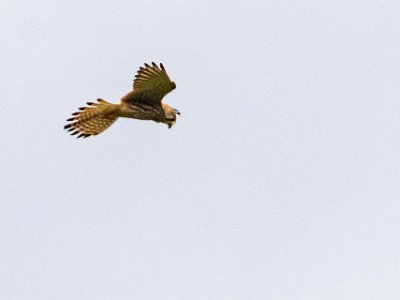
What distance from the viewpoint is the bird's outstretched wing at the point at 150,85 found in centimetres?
2666

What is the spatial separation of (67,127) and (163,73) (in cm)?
350

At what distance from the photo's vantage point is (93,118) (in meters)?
28.5

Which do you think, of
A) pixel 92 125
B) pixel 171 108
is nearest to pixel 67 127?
pixel 92 125

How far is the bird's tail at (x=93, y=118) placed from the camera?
28.1 m

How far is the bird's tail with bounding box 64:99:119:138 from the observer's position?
92.3 feet

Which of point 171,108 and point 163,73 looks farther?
point 171,108

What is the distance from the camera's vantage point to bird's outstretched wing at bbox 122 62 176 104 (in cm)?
2666

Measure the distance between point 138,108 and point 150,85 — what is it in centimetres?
100

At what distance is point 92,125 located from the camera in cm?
2859

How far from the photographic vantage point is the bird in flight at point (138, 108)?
26984mm

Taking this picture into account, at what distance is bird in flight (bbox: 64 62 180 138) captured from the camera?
26984 mm

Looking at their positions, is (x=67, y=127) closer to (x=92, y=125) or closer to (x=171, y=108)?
(x=92, y=125)

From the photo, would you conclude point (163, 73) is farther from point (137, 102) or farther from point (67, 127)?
point (67, 127)

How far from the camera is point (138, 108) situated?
27984 mm
